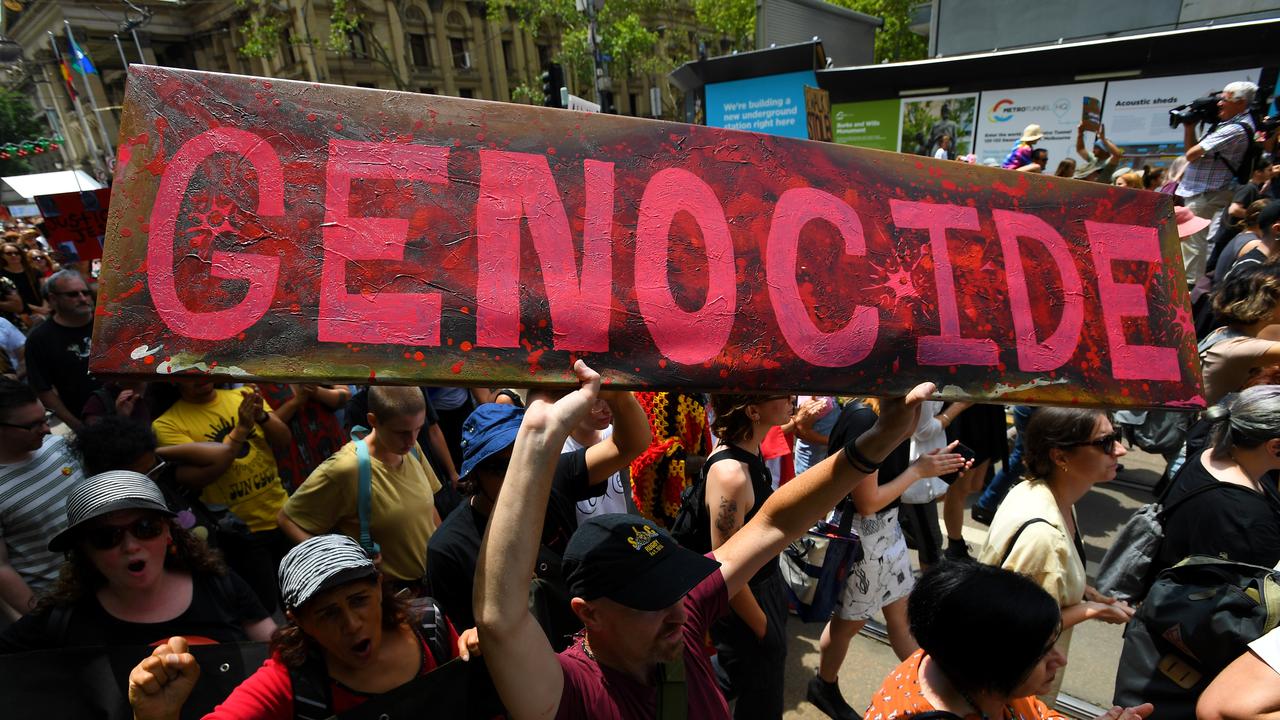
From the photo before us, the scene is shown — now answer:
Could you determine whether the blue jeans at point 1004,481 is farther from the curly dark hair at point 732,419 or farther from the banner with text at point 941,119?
the banner with text at point 941,119

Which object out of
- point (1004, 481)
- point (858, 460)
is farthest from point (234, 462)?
point (1004, 481)

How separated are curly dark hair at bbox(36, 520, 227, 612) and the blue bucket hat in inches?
35.5

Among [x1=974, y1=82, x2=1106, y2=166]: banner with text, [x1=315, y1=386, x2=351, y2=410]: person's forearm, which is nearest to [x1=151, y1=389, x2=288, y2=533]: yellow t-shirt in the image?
[x1=315, y1=386, x2=351, y2=410]: person's forearm

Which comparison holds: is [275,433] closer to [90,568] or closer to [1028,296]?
[90,568]

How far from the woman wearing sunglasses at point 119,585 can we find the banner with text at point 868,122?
506 inches

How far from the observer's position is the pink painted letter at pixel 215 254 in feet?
4.31

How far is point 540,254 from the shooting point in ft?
4.86

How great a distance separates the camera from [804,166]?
168cm

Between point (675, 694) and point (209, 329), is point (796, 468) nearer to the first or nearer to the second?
point (675, 694)

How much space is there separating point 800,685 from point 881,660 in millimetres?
485

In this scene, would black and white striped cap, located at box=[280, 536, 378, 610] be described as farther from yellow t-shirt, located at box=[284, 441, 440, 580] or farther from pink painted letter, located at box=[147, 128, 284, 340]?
yellow t-shirt, located at box=[284, 441, 440, 580]

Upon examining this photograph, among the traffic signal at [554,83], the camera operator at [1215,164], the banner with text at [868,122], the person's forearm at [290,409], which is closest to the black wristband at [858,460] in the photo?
the person's forearm at [290,409]

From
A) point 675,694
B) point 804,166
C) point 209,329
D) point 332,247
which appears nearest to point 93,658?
point 209,329

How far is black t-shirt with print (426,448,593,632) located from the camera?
214 cm
